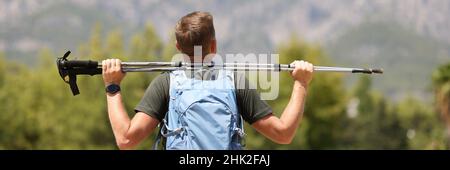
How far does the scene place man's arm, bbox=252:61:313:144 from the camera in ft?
13.9

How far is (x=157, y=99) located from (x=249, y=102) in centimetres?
42

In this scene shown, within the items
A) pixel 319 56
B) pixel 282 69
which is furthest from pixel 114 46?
pixel 282 69

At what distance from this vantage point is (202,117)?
4184 mm

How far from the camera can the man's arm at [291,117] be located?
4242 millimetres

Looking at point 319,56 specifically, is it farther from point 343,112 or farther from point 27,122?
point 27,122

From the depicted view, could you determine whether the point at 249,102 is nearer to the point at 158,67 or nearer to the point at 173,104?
the point at 173,104

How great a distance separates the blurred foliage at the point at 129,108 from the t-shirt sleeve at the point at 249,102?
82.4 ft

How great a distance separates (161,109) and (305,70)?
0.70m

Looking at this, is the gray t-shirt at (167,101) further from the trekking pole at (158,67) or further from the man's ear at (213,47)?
the man's ear at (213,47)

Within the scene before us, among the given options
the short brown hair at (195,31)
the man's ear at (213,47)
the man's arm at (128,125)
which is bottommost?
the man's arm at (128,125)

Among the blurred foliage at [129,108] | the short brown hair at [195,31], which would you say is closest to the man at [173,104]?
the short brown hair at [195,31]

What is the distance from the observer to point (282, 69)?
4.29 metres
